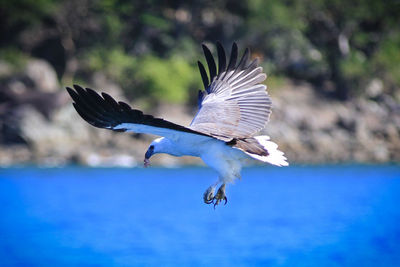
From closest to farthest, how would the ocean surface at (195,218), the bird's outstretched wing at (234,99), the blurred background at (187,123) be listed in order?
the bird's outstretched wing at (234,99) < the ocean surface at (195,218) < the blurred background at (187,123)

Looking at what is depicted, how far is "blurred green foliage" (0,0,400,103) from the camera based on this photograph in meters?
35.0

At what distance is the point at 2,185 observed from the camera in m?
23.7

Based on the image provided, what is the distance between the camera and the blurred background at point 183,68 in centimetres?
2877

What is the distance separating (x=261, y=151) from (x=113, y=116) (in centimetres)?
169

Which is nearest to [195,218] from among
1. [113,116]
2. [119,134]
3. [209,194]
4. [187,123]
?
[187,123]

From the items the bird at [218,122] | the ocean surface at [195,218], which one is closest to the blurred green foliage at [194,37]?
the ocean surface at [195,218]

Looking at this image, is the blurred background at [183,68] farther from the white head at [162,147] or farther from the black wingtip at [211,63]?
the white head at [162,147]

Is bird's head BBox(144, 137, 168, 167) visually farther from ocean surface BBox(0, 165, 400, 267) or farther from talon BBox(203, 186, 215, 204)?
ocean surface BBox(0, 165, 400, 267)

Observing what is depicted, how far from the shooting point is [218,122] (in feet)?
24.2

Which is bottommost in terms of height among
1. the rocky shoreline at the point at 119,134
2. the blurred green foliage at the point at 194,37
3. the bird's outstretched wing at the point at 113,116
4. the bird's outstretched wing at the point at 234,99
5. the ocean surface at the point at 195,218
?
the bird's outstretched wing at the point at 113,116

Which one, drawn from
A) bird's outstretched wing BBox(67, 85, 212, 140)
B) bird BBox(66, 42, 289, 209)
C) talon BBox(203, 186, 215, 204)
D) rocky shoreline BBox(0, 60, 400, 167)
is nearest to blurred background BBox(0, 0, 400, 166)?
rocky shoreline BBox(0, 60, 400, 167)

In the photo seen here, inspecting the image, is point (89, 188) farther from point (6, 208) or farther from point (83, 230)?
point (83, 230)

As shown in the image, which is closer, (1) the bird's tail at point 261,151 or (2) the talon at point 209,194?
(1) the bird's tail at point 261,151

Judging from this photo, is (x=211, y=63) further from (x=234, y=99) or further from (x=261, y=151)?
(x=261, y=151)
